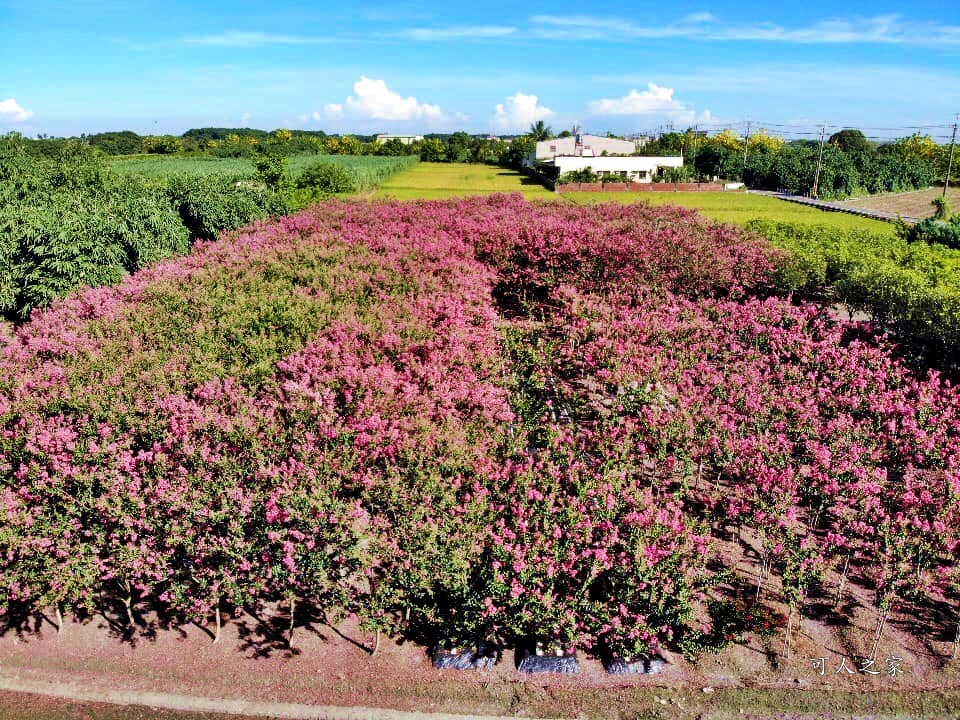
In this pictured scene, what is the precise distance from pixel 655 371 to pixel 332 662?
5654 millimetres

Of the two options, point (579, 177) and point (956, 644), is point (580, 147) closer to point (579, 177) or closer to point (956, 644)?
point (579, 177)

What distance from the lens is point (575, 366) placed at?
1028 cm

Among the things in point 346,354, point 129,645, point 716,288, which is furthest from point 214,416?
point 716,288

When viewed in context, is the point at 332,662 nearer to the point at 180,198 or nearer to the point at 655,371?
the point at 655,371

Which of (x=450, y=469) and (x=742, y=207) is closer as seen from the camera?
(x=450, y=469)

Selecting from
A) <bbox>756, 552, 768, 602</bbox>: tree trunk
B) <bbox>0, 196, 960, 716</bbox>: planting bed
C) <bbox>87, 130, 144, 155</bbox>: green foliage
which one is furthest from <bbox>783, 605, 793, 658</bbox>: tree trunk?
<bbox>87, 130, 144, 155</bbox>: green foliage

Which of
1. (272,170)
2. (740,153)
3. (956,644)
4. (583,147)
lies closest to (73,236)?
(956,644)

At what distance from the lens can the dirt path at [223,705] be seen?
20.6ft

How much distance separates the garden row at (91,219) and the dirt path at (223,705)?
34.3ft

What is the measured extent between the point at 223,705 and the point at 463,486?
323 cm

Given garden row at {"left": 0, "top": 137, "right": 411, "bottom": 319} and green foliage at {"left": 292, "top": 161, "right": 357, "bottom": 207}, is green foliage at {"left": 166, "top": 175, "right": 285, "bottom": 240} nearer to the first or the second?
garden row at {"left": 0, "top": 137, "right": 411, "bottom": 319}

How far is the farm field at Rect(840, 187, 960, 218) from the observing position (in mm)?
57188

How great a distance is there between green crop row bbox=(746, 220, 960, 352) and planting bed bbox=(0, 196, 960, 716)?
234 centimetres

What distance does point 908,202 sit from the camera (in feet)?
212
